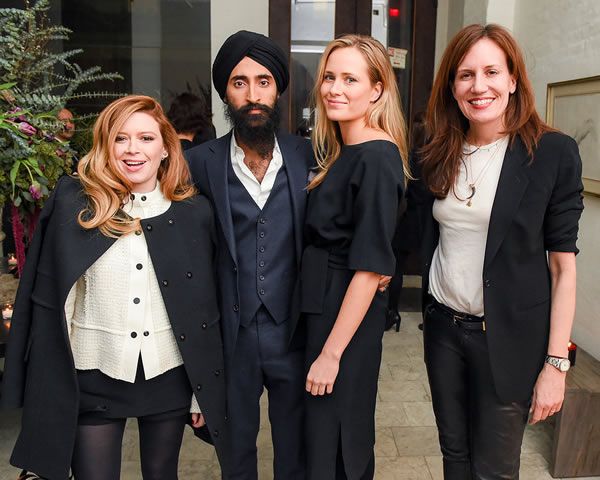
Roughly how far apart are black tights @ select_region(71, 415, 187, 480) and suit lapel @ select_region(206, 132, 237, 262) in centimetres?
57

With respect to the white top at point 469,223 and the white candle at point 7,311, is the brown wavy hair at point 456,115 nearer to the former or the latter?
the white top at point 469,223

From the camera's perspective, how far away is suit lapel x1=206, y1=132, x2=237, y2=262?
5.90 ft

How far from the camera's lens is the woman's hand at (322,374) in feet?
5.63

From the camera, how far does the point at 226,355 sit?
187 cm

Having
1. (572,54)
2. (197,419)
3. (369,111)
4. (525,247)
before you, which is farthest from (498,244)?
(572,54)

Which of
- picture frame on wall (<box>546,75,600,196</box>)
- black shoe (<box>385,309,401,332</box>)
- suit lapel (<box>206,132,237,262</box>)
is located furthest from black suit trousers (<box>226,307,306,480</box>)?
black shoe (<box>385,309,401,332</box>)

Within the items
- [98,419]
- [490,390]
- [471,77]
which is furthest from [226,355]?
[471,77]

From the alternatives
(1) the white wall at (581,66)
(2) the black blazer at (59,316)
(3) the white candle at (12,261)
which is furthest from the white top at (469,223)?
(3) the white candle at (12,261)

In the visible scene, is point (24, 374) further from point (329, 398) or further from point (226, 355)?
point (329, 398)

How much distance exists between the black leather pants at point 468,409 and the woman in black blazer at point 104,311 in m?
0.75

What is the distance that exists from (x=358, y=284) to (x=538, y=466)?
1706 mm

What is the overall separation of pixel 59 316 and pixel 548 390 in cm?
140

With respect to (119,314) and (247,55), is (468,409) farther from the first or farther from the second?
(247,55)

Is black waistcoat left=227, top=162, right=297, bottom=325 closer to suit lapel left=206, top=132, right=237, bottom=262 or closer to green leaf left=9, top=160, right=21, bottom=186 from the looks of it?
suit lapel left=206, top=132, right=237, bottom=262
